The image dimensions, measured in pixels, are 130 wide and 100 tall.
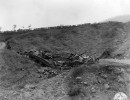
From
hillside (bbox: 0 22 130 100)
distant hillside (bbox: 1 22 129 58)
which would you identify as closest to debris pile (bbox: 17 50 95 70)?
hillside (bbox: 0 22 130 100)

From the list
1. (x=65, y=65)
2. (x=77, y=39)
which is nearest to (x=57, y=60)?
(x=65, y=65)

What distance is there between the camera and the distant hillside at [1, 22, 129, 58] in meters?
23.2

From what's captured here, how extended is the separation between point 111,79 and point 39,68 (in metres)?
5.69

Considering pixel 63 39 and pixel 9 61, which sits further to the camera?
pixel 63 39

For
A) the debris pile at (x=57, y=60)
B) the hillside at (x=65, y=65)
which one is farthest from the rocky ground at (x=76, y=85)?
the debris pile at (x=57, y=60)

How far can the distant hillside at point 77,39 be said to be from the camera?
76.0 ft

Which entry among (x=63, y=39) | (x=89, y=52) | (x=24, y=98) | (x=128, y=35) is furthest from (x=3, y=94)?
(x=128, y=35)

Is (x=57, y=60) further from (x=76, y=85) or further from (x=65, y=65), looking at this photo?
(x=76, y=85)

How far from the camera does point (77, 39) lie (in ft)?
84.5

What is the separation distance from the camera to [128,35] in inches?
978

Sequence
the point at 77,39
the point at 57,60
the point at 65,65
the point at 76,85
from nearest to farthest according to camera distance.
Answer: the point at 76,85
the point at 65,65
the point at 57,60
the point at 77,39

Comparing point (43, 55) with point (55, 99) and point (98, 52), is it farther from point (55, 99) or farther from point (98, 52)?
point (55, 99)

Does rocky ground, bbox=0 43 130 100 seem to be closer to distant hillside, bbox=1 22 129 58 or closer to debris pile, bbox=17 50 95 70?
debris pile, bbox=17 50 95 70

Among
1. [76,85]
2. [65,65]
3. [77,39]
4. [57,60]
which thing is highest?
[77,39]
